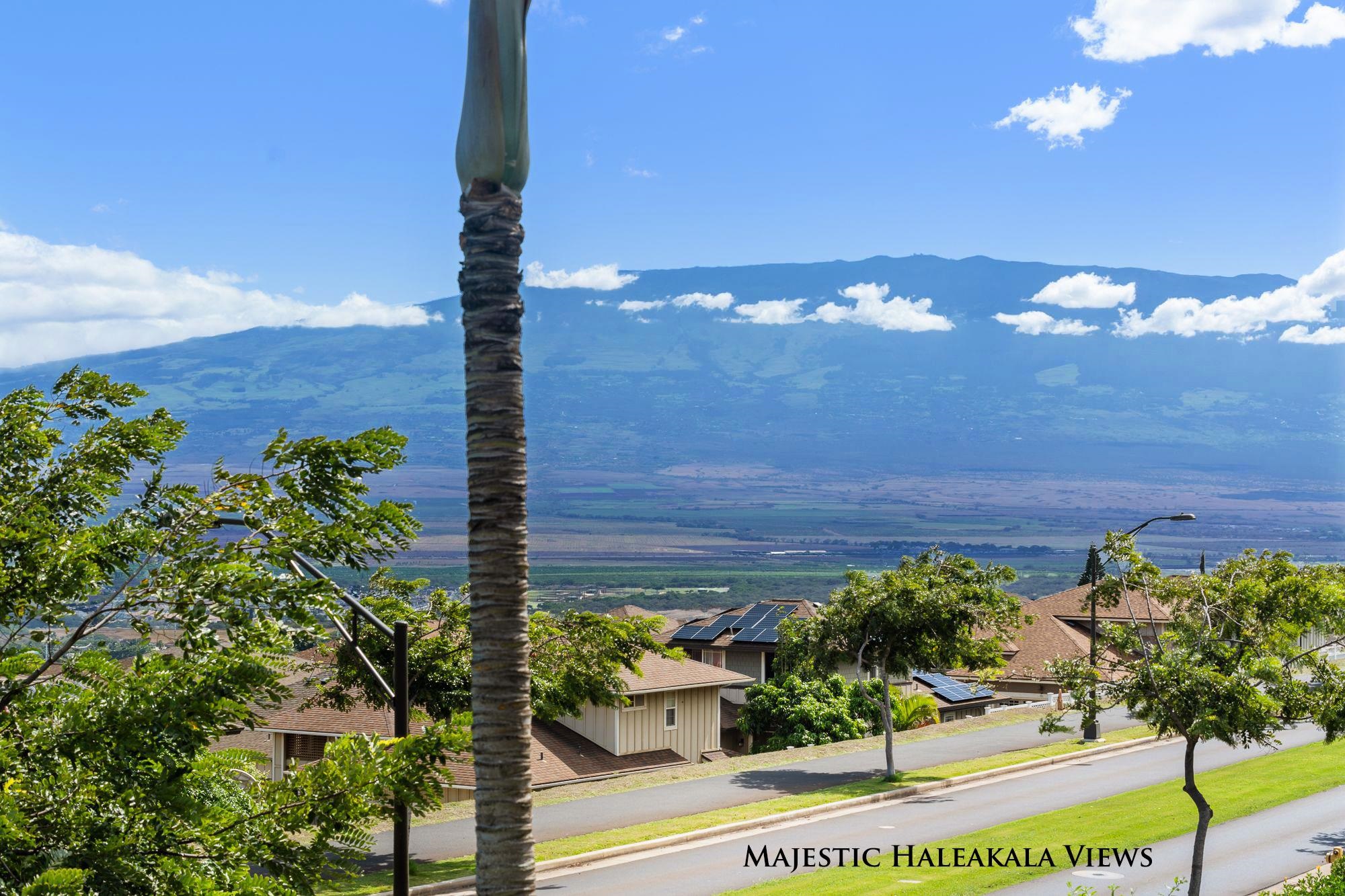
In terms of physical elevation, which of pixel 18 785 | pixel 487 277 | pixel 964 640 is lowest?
pixel 964 640

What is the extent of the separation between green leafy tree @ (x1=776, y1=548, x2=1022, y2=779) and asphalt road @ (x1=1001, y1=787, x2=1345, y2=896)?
261 inches

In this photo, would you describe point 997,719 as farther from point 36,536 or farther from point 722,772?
point 36,536

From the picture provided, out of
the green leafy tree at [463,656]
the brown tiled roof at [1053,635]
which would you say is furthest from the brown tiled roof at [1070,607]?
the green leafy tree at [463,656]

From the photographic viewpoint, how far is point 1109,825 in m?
23.9

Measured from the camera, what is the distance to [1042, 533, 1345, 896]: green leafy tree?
17109 mm

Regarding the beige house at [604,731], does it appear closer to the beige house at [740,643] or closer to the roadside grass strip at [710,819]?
the roadside grass strip at [710,819]

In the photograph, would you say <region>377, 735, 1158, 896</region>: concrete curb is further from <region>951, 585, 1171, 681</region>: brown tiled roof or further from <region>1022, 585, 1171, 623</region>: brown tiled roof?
<region>1022, 585, 1171, 623</region>: brown tiled roof

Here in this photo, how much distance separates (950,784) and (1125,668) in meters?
11.8

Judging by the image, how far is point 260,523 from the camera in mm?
8398

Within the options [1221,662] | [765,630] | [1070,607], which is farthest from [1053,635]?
[1221,662]

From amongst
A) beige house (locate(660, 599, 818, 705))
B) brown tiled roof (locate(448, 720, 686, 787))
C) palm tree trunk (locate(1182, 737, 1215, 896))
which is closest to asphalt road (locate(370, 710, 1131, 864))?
brown tiled roof (locate(448, 720, 686, 787))

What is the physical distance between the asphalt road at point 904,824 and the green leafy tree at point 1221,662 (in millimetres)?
3565

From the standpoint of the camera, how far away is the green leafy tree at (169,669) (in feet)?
23.8

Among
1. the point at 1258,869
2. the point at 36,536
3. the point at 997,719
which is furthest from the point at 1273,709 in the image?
the point at 997,719
